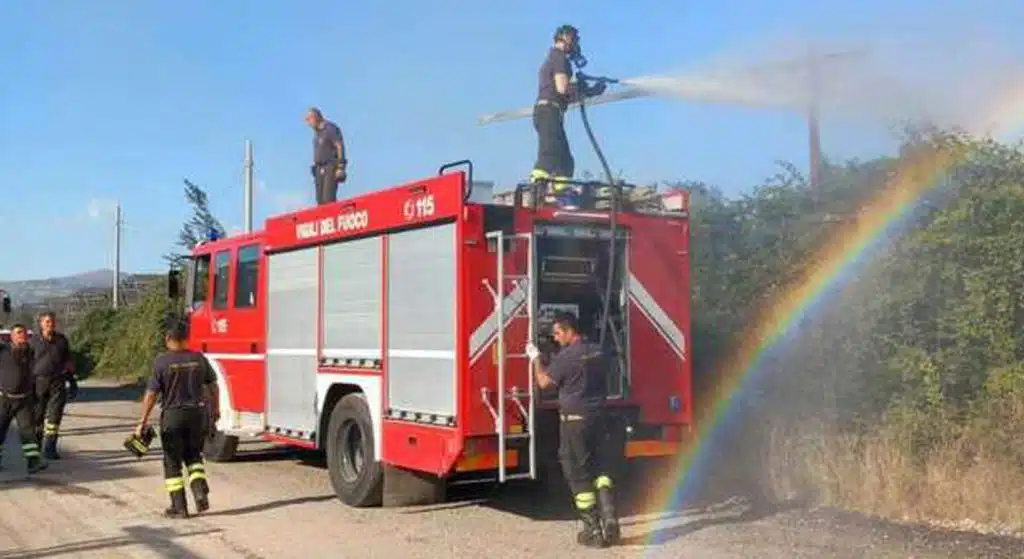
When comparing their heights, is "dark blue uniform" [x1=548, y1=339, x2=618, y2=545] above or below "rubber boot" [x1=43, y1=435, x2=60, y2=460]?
above

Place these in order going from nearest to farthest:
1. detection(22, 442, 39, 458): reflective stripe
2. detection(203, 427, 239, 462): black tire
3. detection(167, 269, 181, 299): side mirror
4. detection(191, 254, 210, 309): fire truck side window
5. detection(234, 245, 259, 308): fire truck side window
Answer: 1. detection(234, 245, 259, 308): fire truck side window
2. detection(22, 442, 39, 458): reflective stripe
3. detection(203, 427, 239, 462): black tire
4. detection(191, 254, 210, 309): fire truck side window
5. detection(167, 269, 181, 299): side mirror

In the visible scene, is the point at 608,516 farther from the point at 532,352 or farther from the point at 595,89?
the point at 595,89

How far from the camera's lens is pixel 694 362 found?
1210 centimetres

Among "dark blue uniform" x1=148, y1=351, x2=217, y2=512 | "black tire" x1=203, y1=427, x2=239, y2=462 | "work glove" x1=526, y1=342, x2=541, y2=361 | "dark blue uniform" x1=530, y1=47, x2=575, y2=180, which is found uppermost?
"dark blue uniform" x1=530, y1=47, x2=575, y2=180

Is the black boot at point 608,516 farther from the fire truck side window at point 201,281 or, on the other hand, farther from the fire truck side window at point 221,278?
the fire truck side window at point 201,281

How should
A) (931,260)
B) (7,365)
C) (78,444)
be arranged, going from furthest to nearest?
1. (78,444)
2. (7,365)
3. (931,260)

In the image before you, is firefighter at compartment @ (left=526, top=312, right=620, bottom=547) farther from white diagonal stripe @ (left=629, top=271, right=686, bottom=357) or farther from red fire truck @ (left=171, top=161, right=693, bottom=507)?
white diagonal stripe @ (left=629, top=271, right=686, bottom=357)

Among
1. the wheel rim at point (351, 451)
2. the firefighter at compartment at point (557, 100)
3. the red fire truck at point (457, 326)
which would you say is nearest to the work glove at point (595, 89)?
the firefighter at compartment at point (557, 100)

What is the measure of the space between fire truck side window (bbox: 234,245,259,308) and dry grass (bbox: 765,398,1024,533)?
5.80 metres

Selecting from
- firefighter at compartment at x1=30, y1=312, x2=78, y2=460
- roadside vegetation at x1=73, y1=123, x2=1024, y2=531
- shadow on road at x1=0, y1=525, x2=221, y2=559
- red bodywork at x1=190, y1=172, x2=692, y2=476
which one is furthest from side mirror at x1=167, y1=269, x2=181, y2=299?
roadside vegetation at x1=73, y1=123, x2=1024, y2=531

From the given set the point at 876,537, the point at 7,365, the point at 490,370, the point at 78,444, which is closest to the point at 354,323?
the point at 490,370

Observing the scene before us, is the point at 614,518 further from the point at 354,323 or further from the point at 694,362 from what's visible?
the point at 694,362

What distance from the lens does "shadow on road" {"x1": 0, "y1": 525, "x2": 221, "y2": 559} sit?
800 cm

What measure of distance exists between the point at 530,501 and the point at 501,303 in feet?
7.98
